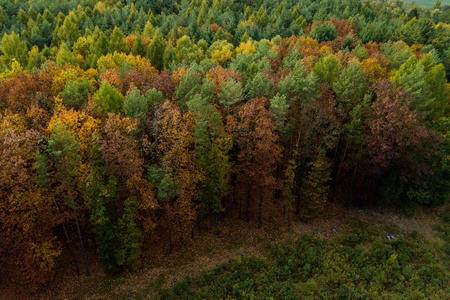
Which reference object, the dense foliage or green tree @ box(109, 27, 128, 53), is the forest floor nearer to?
the dense foliage

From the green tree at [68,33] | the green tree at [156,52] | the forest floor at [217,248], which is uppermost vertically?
the green tree at [68,33]

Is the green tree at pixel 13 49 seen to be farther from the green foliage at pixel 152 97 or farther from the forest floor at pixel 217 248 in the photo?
the forest floor at pixel 217 248

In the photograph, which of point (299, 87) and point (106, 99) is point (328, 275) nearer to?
point (299, 87)

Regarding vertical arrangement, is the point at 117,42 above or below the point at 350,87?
above

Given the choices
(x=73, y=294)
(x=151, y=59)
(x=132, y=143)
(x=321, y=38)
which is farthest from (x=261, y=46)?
(x=73, y=294)

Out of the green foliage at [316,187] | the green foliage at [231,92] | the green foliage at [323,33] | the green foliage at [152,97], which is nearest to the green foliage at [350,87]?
the green foliage at [316,187]

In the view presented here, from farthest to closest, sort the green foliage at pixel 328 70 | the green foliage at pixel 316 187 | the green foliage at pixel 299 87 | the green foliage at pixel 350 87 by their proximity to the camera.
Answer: the green foliage at pixel 328 70, the green foliage at pixel 350 87, the green foliage at pixel 299 87, the green foliage at pixel 316 187

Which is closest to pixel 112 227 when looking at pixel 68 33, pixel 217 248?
pixel 217 248
